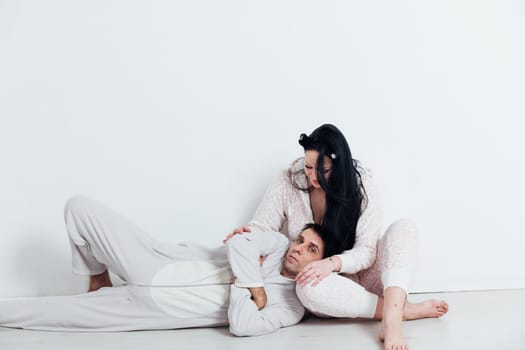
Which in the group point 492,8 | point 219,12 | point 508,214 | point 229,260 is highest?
point 492,8

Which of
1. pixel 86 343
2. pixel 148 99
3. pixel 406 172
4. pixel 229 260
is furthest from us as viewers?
pixel 406 172

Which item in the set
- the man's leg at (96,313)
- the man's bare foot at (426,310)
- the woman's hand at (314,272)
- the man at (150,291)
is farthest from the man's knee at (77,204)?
the man's bare foot at (426,310)

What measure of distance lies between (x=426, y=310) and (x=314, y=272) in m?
0.47

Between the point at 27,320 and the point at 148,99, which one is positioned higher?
the point at 148,99

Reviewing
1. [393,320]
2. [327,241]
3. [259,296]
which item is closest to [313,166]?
[327,241]

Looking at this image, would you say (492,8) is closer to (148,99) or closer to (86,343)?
(148,99)

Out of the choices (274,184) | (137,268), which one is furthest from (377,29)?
(137,268)

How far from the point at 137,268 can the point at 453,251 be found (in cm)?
144

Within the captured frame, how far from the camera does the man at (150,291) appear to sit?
2158 millimetres

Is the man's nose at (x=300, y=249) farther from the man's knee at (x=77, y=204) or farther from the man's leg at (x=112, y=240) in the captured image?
the man's knee at (x=77, y=204)

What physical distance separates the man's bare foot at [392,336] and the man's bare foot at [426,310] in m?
0.24

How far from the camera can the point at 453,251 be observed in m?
2.90

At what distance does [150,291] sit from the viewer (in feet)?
7.11

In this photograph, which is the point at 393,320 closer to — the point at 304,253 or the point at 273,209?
the point at 304,253
